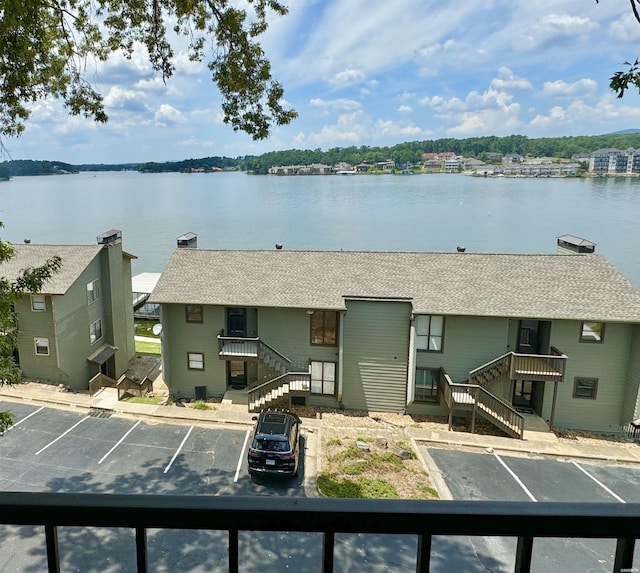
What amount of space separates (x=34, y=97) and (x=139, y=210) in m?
95.7

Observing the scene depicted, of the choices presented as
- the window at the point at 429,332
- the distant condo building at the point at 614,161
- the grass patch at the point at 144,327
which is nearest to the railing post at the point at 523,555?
the window at the point at 429,332

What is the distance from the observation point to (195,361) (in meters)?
23.3

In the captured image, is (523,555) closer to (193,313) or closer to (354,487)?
(354,487)

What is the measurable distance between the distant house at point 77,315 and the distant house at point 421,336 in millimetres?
5435

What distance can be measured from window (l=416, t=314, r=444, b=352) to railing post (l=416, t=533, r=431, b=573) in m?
20.0

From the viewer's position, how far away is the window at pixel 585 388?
20.9 metres

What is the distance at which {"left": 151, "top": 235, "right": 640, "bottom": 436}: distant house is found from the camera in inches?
806

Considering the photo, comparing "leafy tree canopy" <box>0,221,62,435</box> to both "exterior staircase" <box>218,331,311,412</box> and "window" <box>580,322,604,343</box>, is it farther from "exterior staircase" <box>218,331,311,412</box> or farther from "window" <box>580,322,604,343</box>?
"window" <box>580,322,604,343</box>

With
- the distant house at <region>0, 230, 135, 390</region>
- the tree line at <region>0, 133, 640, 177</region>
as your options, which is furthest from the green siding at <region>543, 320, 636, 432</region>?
the tree line at <region>0, 133, 640, 177</region>

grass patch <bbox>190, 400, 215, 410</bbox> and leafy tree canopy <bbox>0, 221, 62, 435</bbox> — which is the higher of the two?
leafy tree canopy <bbox>0, 221, 62, 435</bbox>

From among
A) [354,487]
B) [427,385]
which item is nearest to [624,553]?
[354,487]

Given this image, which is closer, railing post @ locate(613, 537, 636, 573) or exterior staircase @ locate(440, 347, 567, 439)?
railing post @ locate(613, 537, 636, 573)

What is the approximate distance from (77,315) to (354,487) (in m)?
18.2

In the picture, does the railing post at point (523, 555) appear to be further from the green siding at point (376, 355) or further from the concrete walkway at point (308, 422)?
the green siding at point (376, 355)
